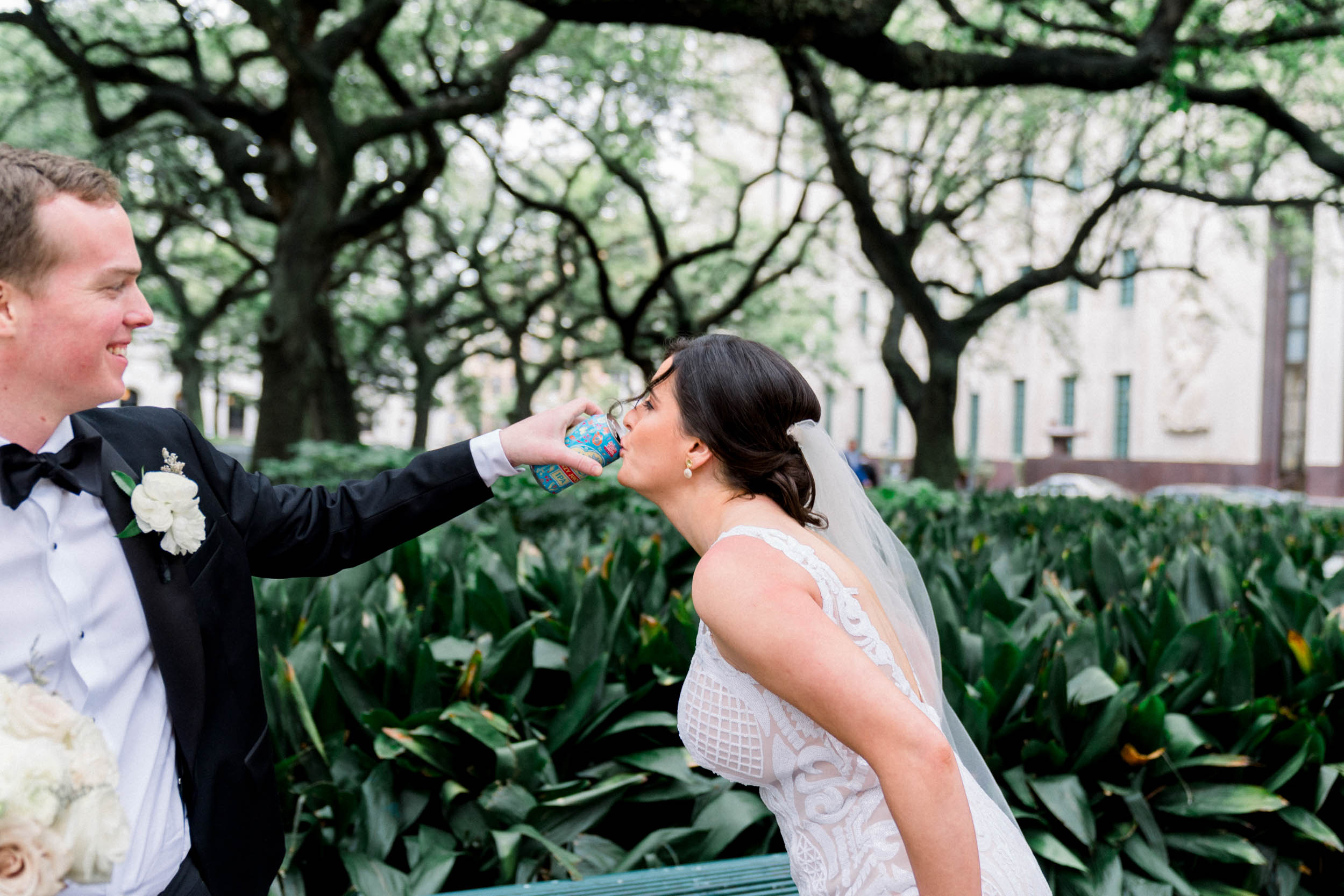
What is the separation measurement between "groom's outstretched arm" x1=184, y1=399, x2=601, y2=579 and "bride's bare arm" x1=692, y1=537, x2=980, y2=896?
0.62 m

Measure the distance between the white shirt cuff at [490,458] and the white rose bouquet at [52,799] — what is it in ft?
4.36

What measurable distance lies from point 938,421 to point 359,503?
13171 millimetres

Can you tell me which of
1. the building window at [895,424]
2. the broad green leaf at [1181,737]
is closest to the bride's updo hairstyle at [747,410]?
the broad green leaf at [1181,737]

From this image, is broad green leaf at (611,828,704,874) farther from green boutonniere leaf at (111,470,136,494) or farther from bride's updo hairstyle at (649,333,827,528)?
green boutonniere leaf at (111,470,136,494)

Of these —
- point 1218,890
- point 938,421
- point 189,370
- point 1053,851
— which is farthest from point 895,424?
point 1053,851

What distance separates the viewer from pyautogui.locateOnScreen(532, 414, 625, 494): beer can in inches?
97.7

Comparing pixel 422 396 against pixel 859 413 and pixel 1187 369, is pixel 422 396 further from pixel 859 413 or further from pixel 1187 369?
pixel 859 413

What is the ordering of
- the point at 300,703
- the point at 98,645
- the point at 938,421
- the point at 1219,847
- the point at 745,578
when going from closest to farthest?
the point at 98,645 < the point at 745,578 < the point at 300,703 < the point at 1219,847 < the point at 938,421

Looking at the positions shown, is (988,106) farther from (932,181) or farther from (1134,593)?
(1134,593)

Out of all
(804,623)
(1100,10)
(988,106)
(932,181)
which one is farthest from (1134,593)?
(988,106)

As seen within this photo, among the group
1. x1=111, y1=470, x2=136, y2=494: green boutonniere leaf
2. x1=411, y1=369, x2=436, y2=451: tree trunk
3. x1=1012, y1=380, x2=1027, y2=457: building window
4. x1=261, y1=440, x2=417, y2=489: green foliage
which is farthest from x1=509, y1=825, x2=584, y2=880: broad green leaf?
x1=1012, y1=380, x2=1027, y2=457: building window

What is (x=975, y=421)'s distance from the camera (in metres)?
40.4

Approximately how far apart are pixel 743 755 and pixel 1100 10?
1147cm

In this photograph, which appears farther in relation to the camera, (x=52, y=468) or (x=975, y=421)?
(x=975, y=421)
